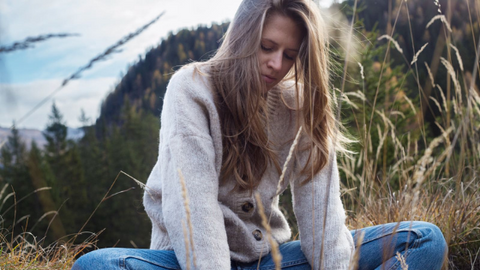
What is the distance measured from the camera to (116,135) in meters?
28.7

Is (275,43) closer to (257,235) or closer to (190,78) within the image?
(190,78)

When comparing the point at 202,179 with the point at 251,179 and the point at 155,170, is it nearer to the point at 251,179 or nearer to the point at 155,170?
the point at 251,179

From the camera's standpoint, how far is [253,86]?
154 centimetres

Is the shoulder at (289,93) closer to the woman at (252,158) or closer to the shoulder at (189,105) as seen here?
the woman at (252,158)

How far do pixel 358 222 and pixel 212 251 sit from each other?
3.27 feet

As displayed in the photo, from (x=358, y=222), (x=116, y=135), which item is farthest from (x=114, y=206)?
(x=358, y=222)

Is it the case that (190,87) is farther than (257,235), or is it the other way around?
(257,235)

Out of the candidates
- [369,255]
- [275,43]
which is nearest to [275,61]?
[275,43]

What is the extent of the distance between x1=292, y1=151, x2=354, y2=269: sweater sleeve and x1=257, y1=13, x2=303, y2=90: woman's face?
0.39m

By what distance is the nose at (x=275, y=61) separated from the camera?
1.57 m

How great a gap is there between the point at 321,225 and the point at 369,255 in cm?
20

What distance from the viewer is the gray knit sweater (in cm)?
128

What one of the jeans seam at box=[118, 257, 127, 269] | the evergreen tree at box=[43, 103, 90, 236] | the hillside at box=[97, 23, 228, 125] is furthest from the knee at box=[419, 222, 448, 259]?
the hillside at box=[97, 23, 228, 125]

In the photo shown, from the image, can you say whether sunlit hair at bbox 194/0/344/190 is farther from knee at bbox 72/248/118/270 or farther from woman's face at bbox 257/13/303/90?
knee at bbox 72/248/118/270
